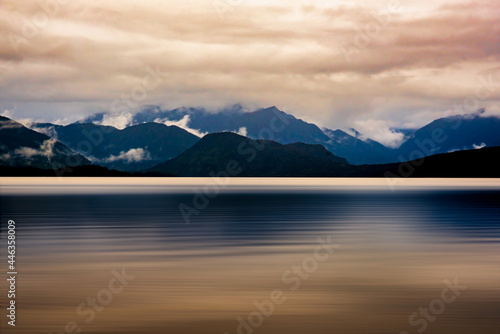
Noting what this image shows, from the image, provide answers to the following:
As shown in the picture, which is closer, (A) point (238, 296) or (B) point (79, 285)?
(A) point (238, 296)

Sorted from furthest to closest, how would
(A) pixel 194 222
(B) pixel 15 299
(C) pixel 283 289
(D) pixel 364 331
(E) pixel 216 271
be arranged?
(A) pixel 194 222 < (E) pixel 216 271 < (C) pixel 283 289 < (B) pixel 15 299 < (D) pixel 364 331

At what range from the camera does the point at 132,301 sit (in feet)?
87.0

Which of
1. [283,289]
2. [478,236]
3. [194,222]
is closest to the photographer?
[283,289]

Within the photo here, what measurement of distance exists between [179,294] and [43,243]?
22708mm

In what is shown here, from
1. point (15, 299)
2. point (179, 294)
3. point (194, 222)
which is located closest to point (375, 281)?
point (179, 294)

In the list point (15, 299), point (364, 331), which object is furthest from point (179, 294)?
point (364, 331)

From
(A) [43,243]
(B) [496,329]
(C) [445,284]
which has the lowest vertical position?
(B) [496,329]

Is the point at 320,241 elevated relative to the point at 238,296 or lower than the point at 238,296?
elevated

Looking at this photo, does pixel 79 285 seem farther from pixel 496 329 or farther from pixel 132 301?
pixel 496 329

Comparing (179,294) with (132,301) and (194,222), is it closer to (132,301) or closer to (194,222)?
(132,301)

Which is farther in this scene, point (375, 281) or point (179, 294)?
point (375, 281)

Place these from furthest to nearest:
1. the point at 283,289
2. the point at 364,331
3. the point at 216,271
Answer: the point at 216,271 → the point at 283,289 → the point at 364,331

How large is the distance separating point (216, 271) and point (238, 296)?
22.1 feet

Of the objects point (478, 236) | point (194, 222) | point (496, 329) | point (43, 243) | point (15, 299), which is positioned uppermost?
point (194, 222)
